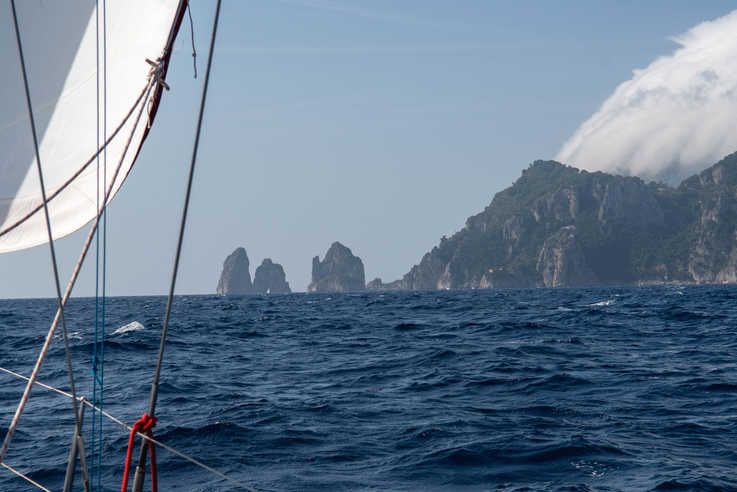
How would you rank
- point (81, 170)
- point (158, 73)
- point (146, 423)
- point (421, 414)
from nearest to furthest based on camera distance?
point (146, 423)
point (158, 73)
point (81, 170)
point (421, 414)

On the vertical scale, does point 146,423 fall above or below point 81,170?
below

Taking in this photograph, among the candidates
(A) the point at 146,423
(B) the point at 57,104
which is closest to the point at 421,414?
(A) the point at 146,423

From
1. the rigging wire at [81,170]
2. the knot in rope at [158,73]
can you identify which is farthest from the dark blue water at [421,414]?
the knot in rope at [158,73]

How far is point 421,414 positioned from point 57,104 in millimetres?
9162

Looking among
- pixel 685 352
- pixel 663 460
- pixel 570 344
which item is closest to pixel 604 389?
pixel 663 460

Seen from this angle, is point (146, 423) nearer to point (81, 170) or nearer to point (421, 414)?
point (81, 170)

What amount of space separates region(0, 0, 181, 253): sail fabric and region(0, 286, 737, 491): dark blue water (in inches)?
203

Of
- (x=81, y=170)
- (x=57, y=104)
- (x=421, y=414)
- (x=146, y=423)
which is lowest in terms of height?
(x=421, y=414)

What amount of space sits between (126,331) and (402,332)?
12471 mm

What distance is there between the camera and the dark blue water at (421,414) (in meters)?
8.69

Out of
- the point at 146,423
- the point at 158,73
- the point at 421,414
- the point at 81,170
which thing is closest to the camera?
the point at 146,423

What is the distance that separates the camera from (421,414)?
1205cm

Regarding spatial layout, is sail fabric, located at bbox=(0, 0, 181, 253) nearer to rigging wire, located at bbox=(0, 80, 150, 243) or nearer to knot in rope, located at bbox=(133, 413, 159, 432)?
rigging wire, located at bbox=(0, 80, 150, 243)

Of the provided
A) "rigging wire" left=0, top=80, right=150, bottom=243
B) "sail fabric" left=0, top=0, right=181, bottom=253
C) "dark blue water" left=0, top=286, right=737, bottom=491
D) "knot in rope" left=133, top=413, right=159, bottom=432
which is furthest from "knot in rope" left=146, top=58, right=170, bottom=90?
"dark blue water" left=0, top=286, right=737, bottom=491
